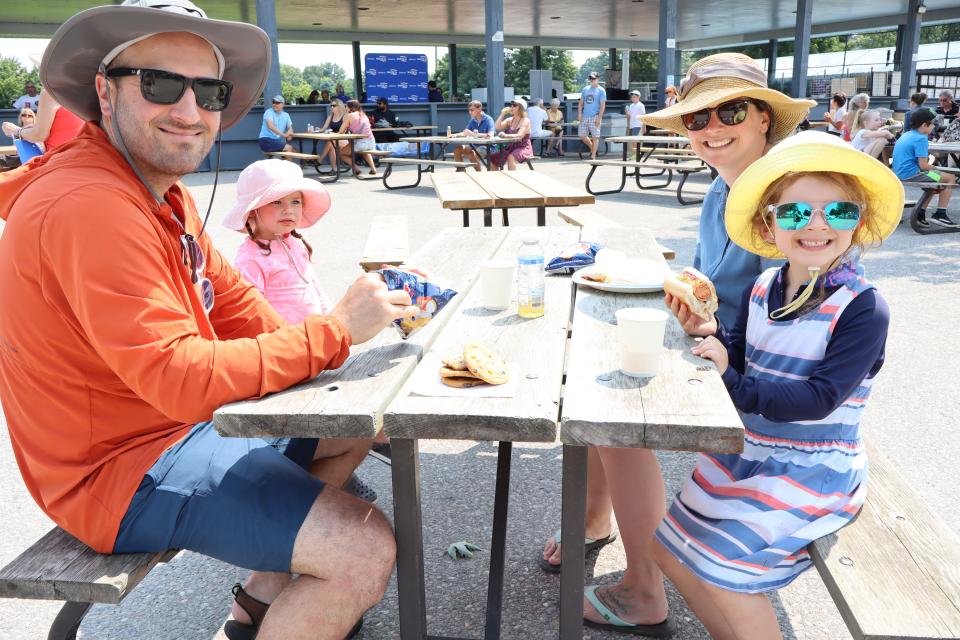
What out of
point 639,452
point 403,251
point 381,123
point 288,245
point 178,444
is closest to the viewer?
point 178,444

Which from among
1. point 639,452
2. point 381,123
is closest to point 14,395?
point 639,452

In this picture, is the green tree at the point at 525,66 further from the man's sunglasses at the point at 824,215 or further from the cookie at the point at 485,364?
the cookie at the point at 485,364

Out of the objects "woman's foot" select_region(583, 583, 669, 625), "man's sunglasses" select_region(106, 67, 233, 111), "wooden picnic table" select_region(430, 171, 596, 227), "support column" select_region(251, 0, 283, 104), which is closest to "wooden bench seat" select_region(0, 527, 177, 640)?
"man's sunglasses" select_region(106, 67, 233, 111)

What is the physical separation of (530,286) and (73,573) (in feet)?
4.27

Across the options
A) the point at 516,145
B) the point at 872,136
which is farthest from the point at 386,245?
the point at 516,145

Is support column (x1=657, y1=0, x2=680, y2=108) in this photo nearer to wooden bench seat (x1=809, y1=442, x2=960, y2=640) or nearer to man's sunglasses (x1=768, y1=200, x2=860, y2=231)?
man's sunglasses (x1=768, y1=200, x2=860, y2=231)

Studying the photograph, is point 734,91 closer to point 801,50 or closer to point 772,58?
point 801,50

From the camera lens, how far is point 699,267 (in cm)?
283

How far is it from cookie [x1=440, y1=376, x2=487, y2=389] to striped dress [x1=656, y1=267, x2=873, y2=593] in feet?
2.21

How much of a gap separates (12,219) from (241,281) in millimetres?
798

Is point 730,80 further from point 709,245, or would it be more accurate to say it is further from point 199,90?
point 199,90

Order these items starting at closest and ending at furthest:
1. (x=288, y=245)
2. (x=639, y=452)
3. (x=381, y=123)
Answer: (x=639, y=452) → (x=288, y=245) → (x=381, y=123)

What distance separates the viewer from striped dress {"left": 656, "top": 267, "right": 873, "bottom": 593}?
5.80 feet

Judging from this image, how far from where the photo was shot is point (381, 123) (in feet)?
59.3
